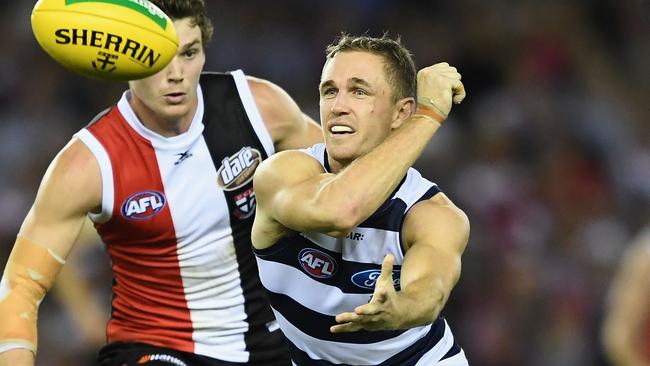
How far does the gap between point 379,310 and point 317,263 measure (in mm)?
855

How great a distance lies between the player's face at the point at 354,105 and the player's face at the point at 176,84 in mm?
961

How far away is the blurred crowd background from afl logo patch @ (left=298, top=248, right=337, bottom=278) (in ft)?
13.2

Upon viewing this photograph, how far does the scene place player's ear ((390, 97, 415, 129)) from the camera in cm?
446

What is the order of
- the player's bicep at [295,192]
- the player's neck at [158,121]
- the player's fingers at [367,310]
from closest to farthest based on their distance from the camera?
the player's fingers at [367,310]
the player's bicep at [295,192]
the player's neck at [158,121]

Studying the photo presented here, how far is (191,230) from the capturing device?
527 cm

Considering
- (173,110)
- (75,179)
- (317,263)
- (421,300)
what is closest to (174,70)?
(173,110)

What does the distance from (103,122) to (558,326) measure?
17.6ft

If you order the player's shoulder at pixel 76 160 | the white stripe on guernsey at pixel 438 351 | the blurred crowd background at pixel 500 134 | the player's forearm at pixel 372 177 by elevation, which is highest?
the player's forearm at pixel 372 177

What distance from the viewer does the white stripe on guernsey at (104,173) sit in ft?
16.6

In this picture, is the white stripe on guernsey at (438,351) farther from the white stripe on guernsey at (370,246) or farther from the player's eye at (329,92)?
the player's eye at (329,92)

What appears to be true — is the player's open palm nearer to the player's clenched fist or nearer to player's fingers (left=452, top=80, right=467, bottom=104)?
the player's clenched fist

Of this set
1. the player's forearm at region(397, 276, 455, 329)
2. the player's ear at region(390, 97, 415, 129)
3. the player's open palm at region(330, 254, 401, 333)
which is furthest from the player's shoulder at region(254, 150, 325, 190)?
the player's open palm at region(330, 254, 401, 333)

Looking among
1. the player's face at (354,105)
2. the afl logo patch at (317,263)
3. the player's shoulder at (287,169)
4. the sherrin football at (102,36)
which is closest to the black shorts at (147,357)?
the afl logo patch at (317,263)

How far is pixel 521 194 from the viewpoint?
10.6 metres
